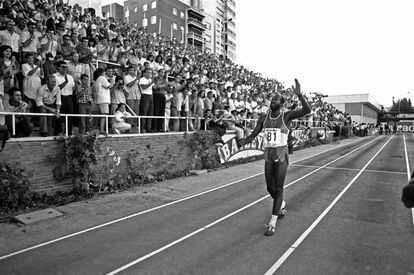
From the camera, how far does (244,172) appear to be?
13039 mm

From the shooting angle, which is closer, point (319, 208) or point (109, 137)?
point (319, 208)

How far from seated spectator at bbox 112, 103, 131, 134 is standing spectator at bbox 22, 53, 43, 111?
7.45 feet

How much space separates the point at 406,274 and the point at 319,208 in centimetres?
327

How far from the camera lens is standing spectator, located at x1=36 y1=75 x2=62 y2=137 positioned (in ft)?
26.3

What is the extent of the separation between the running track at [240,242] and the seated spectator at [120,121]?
129 inches

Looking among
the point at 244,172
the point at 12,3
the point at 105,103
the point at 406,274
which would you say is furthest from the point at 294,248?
the point at 12,3

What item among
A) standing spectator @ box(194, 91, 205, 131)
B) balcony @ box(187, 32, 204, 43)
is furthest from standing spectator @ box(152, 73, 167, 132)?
balcony @ box(187, 32, 204, 43)

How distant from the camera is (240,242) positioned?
5.23 meters

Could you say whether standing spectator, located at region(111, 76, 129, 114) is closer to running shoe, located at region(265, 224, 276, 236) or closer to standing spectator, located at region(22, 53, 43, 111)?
standing spectator, located at region(22, 53, 43, 111)

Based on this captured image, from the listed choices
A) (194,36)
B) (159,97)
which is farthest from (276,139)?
(194,36)

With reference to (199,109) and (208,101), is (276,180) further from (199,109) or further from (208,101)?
(208,101)

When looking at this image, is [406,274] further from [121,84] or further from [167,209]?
[121,84]

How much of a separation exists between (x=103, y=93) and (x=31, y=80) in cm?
190

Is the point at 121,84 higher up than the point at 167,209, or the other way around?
the point at 121,84
